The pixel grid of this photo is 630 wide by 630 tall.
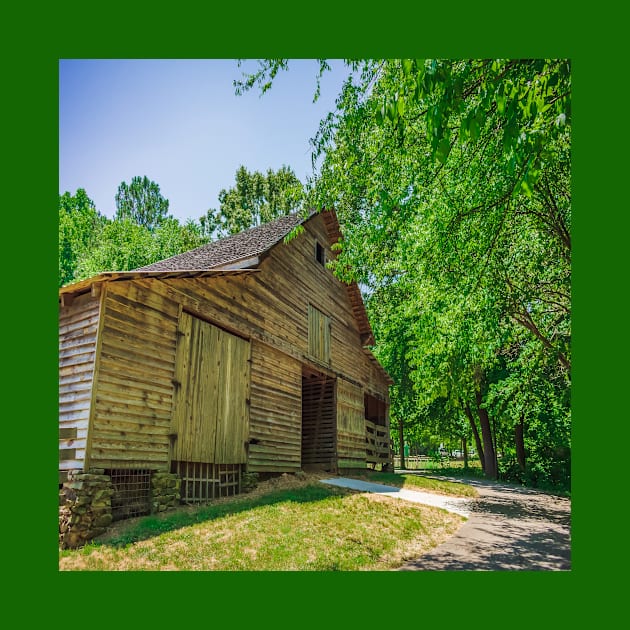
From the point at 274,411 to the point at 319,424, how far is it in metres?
4.28

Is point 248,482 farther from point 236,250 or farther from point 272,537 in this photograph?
point 236,250

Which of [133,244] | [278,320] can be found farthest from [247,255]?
[133,244]

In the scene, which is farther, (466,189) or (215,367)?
(215,367)

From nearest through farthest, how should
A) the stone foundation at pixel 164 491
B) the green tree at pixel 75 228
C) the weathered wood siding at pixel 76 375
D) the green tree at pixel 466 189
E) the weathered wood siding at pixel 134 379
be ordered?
the green tree at pixel 466 189 < the weathered wood siding at pixel 76 375 < the weathered wood siding at pixel 134 379 < the stone foundation at pixel 164 491 < the green tree at pixel 75 228

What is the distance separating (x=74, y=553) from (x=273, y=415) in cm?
666

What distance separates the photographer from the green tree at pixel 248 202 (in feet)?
110

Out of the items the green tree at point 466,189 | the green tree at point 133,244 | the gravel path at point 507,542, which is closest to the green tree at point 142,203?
the green tree at point 133,244

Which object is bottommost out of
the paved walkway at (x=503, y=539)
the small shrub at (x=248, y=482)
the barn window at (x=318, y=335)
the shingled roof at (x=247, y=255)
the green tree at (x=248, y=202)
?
the paved walkway at (x=503, y=539)

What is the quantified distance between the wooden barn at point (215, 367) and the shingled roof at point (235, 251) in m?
0.09

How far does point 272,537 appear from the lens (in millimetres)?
7398

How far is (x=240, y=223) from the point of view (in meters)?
34.1

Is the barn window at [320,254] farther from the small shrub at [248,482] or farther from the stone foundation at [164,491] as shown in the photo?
the stone foundation at [164,491]

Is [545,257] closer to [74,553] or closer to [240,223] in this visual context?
[74,553]

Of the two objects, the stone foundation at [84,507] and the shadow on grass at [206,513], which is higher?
the stone foundation at [84,507]
